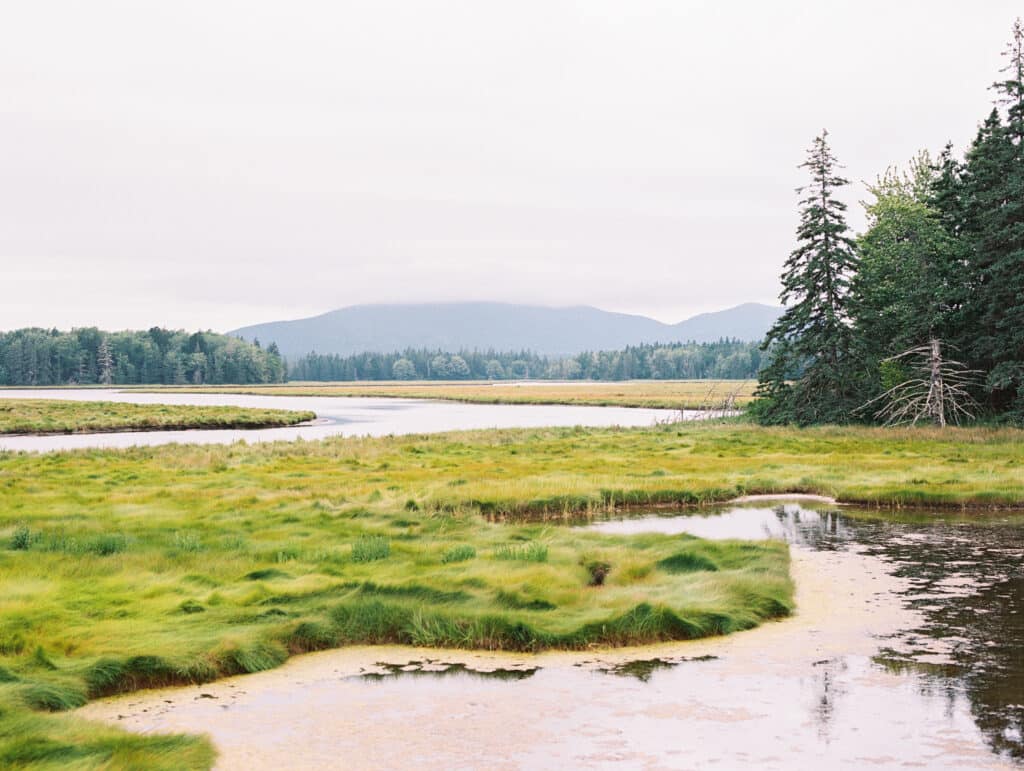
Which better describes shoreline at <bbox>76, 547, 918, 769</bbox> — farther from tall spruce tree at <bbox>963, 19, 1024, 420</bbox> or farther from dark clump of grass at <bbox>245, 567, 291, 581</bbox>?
tall spruce tree at <bbox>963, 19, 1024, 420</bbox>

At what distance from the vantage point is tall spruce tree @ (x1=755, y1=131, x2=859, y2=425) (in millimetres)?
52062

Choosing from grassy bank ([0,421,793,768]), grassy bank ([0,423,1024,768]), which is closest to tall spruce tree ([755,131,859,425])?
grassy bank ([0,423,1024,768])

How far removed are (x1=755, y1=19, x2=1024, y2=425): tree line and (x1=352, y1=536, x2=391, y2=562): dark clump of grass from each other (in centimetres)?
3356

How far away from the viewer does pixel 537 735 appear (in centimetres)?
932

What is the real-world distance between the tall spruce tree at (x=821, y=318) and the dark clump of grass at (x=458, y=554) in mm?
39127

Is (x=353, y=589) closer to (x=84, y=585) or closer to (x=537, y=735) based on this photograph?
(x=84, y=585)

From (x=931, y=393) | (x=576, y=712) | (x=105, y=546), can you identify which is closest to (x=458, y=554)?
(x=105, y=546)

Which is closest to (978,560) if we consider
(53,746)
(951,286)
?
(53,746)

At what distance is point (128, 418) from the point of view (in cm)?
8144

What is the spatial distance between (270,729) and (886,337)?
5202 centimetres

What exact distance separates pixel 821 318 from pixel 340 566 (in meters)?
43.4

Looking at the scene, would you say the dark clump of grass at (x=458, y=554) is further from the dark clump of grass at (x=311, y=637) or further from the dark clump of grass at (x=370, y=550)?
the dark clump of grass at (x=311, y=637)

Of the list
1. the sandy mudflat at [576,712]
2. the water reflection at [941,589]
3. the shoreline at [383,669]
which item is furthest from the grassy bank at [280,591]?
the water reflection at [941,589]

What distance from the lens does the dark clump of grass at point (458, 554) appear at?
690 inches
